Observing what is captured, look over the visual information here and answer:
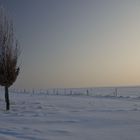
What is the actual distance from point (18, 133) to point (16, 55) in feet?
45.7

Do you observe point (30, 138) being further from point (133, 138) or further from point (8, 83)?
point (8, 83)

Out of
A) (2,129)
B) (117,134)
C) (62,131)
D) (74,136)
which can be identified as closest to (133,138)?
(117,134)

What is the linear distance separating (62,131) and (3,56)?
44.0ft

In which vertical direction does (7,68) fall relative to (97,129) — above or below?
above

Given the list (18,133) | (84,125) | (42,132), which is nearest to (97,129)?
(84,125)

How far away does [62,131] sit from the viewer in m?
11.2

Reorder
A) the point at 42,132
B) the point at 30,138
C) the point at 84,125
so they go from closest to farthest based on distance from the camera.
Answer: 1. the point at 30,138
2. the point at 42,132
3. the point at 84,125

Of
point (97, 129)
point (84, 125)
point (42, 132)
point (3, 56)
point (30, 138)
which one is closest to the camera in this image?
point (30, 138)

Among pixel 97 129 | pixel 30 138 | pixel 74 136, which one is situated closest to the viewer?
pixel 30 138

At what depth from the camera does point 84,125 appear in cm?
1302

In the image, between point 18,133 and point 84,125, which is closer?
point 18,133

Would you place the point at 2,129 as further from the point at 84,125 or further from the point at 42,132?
the point at 84,125

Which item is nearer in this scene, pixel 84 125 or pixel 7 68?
pixel 84 125

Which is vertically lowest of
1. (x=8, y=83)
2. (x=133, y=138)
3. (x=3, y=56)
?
(x=133, y=138)
